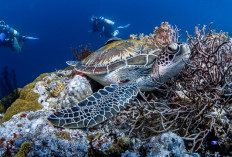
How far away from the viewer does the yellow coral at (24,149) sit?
5.53 feet

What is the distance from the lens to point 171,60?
242 cm

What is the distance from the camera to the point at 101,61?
3.10 meters

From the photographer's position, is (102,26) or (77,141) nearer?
(77,141)

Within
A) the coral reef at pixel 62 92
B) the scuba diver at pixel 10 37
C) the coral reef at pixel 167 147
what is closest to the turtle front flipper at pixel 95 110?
the coral reef at pixel 62 92

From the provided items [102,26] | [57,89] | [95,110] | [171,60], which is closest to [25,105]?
[57,89]

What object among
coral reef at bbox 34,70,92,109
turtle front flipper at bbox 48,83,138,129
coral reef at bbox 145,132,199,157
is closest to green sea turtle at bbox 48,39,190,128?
turtle front flipper at bbox 48,83,138,129

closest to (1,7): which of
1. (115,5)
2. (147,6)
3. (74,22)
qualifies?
(74,22)

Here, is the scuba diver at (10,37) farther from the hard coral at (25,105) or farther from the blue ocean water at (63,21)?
the blue ocean water at (63,21)

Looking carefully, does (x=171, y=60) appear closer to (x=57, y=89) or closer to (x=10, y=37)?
(x=57, y=89)

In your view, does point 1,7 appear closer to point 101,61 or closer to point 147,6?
point 147,6

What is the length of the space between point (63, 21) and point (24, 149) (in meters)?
67.9

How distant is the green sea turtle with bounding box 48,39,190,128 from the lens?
2.01 metres

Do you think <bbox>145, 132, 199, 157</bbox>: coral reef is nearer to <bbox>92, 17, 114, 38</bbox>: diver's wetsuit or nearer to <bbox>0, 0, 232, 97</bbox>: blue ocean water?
<bbox>92, 17, 114, 38</bbox>: diver's wetsuit

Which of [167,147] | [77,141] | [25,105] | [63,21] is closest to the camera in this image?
[167,147]
